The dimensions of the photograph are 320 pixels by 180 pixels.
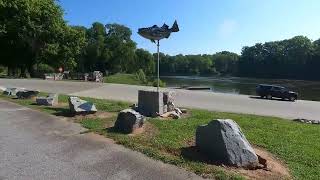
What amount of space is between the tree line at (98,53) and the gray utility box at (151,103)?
38064 millimetres

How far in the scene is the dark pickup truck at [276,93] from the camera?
34.9m

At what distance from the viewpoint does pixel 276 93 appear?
35844mm

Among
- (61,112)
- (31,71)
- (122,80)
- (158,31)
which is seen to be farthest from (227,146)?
(122,80)

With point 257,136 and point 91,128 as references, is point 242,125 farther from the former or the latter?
point 91,128

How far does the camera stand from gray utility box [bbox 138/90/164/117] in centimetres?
1477

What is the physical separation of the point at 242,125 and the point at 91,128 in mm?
4644

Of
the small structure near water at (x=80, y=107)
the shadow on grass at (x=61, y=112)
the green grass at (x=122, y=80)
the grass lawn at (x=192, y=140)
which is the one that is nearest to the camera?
the grass lawn at (x=192, y=140)

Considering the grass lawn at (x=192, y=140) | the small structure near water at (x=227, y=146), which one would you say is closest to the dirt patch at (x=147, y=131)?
the grass lawn at (x=192, y=140)

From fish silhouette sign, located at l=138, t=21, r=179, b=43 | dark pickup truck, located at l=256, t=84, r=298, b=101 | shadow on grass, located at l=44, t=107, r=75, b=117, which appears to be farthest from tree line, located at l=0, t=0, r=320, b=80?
fish silhouette sign, located at l=138, t=21, r=179, b=43

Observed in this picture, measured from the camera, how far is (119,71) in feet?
332

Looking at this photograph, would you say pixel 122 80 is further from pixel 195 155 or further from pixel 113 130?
pixel 195 155

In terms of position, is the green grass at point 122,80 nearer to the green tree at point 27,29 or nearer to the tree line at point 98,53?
the tree line at point 98,53

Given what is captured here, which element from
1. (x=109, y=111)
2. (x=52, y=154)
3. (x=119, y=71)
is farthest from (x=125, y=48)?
(x=52, y=154)

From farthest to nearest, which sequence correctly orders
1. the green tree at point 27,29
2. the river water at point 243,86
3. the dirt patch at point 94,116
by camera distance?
the river water at point 243,86 → the green tree at point 27,29 → the dirt patch at point 94,116
